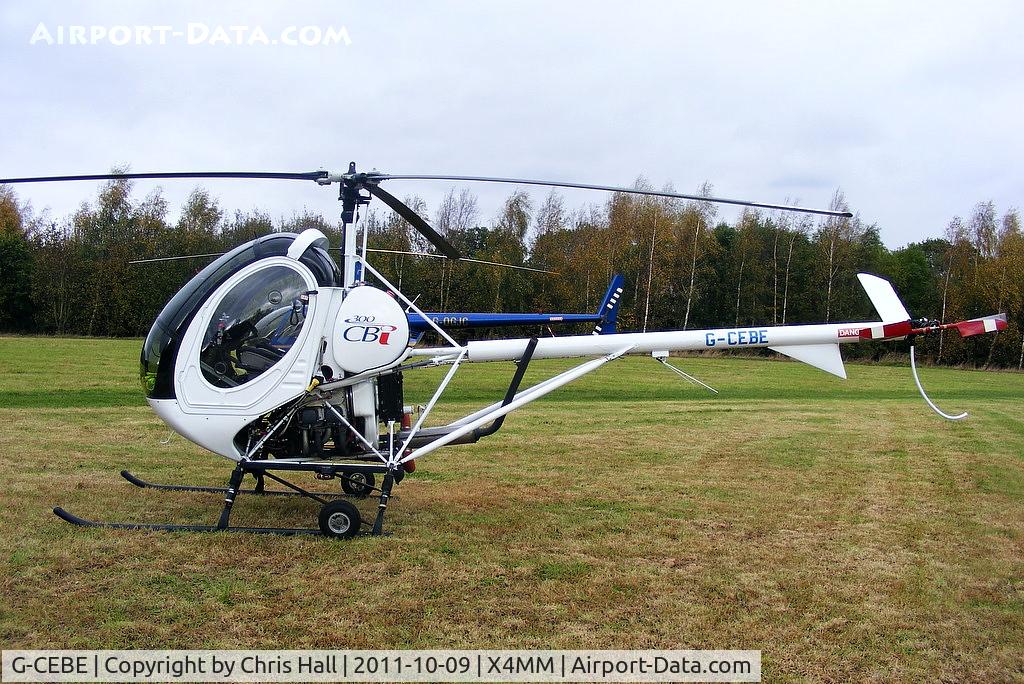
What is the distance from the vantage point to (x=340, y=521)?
5984 millimetres

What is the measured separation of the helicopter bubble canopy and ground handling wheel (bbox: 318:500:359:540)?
110 centimetres

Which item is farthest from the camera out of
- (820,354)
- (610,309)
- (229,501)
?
(610,309)

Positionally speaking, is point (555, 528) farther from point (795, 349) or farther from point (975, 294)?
point (975, 294)

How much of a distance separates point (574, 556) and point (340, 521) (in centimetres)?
188

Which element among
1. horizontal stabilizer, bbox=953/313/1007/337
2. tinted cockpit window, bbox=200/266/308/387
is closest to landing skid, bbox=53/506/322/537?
tinted cockpit window, bbox=200/266/308/387

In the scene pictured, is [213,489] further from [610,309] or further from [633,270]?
[633,270]

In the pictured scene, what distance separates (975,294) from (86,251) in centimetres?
5297

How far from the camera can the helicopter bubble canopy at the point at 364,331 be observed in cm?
604

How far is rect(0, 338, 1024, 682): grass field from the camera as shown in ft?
14.2

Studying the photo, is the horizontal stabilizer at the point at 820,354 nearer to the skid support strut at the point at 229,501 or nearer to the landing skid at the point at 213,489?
the landing skid at the point at 213,489

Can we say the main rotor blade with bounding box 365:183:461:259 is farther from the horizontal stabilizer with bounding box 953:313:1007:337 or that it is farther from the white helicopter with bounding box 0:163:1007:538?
the horizontal stabilizer with bounding box 953:313:1007:337

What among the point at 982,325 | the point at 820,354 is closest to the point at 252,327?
the point at 820,354

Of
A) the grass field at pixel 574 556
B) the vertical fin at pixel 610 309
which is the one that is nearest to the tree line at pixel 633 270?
the vertical fin at pixel 610 309

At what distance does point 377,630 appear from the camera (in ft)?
14.2
